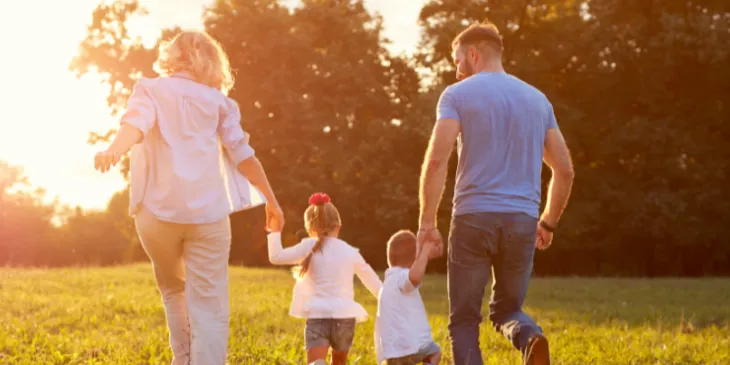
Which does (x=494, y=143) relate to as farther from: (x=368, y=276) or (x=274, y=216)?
(x=368, y=276)

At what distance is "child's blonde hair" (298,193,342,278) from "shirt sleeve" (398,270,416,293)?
867 mm

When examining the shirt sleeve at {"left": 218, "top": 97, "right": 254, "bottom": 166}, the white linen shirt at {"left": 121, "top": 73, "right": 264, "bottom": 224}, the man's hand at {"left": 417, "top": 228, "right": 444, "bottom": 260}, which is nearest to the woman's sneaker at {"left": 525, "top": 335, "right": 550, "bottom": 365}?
the man's hand at {"left": 417, "top": 228, "right": 444, "bottom": 260}

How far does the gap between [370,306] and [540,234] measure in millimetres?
7770

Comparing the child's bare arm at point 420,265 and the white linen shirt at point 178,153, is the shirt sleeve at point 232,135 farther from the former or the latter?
the child's bare arm at point 420,265

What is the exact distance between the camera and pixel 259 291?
15.3 metres


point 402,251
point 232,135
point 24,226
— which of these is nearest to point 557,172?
point 402,251

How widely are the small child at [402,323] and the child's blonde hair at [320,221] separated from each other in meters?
0.74

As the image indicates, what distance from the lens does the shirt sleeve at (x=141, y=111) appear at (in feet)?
14.1

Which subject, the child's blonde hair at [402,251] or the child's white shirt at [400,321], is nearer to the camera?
the child's white shirt at [400,321]

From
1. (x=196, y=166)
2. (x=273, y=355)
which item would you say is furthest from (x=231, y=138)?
(x=273, y=355)

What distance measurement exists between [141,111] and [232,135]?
1.95ft

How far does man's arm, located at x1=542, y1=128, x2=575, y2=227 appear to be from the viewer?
4902 millimetres

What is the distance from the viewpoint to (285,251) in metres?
5.89

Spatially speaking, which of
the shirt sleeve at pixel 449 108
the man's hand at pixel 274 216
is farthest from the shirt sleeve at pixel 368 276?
the shirt sleeve at pixel 449 108
